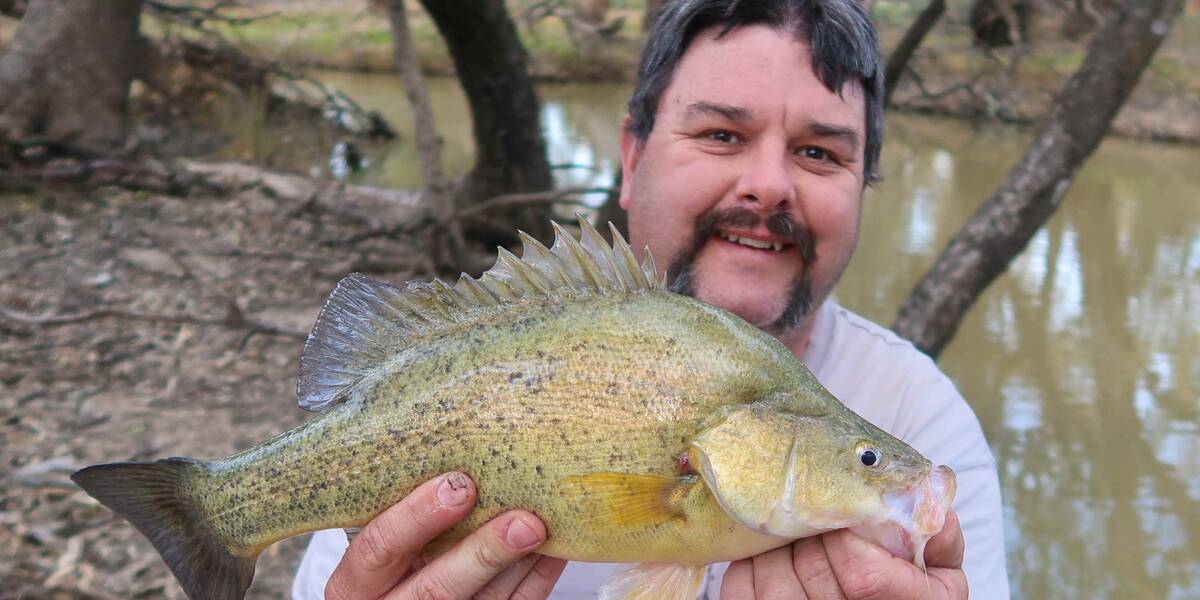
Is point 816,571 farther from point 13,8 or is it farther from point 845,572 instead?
point 13,8

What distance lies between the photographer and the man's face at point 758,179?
2090 mm

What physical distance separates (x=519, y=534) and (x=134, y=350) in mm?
4026

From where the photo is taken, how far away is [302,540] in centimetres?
393

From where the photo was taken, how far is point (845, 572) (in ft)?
4.66

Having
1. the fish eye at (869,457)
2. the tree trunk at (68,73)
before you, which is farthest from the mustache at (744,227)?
the tree trunk at (68,73)

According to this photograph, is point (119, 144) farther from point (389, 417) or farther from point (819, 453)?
point (819, 453)

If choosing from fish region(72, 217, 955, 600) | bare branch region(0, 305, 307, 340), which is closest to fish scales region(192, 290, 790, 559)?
fish region(72, 217, 955, 600)

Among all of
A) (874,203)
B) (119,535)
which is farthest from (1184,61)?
(119,535)

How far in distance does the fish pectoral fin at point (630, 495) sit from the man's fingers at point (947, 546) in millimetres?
407

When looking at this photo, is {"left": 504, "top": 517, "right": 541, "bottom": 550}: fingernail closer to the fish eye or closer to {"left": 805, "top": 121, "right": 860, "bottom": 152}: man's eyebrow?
the fish eye

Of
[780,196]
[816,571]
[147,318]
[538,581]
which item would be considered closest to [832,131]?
[780,196]

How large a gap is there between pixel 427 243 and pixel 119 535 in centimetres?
283

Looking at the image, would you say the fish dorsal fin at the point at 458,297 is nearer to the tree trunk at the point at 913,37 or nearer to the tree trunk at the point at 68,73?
the tree trunk at the point at 913,37

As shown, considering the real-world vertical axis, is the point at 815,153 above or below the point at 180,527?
above
